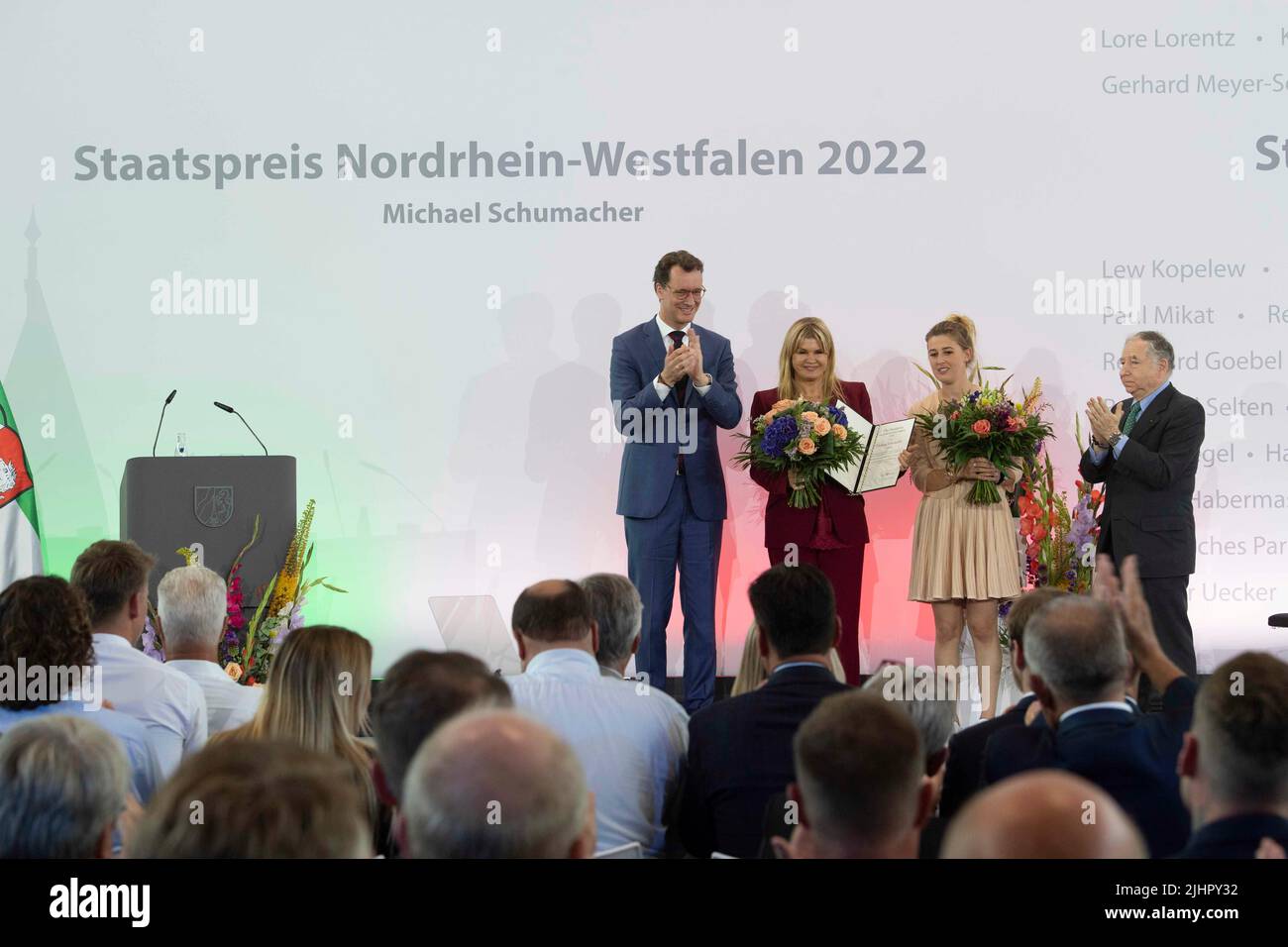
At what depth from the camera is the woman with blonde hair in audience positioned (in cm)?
293

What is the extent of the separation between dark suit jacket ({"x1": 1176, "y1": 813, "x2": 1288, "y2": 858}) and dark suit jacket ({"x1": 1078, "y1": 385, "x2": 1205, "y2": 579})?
4019 millimetres

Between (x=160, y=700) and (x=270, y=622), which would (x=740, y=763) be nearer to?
(x=160, y=700)

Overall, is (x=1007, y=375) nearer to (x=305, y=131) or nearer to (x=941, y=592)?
(x=941, y=592)

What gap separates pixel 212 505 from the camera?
588 centimetres

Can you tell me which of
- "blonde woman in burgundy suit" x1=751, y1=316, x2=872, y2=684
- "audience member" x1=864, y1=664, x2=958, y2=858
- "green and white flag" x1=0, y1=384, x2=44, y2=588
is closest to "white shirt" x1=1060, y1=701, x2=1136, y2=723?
"audience member" x1=864, y1=664, x2=958, y2=858

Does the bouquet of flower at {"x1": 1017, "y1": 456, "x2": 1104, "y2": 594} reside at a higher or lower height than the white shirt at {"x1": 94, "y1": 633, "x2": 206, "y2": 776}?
higher

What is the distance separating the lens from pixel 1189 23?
22.8ft

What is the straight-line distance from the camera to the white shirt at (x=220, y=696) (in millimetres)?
3811

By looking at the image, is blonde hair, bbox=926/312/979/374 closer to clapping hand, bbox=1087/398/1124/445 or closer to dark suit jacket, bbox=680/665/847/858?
clapping hand, bbox=1087/398/1124/445

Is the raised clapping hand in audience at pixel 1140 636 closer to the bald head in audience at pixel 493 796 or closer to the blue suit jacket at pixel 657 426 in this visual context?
the bald head in audience at pixel 493 796

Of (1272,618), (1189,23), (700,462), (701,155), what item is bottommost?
(1272,618)
